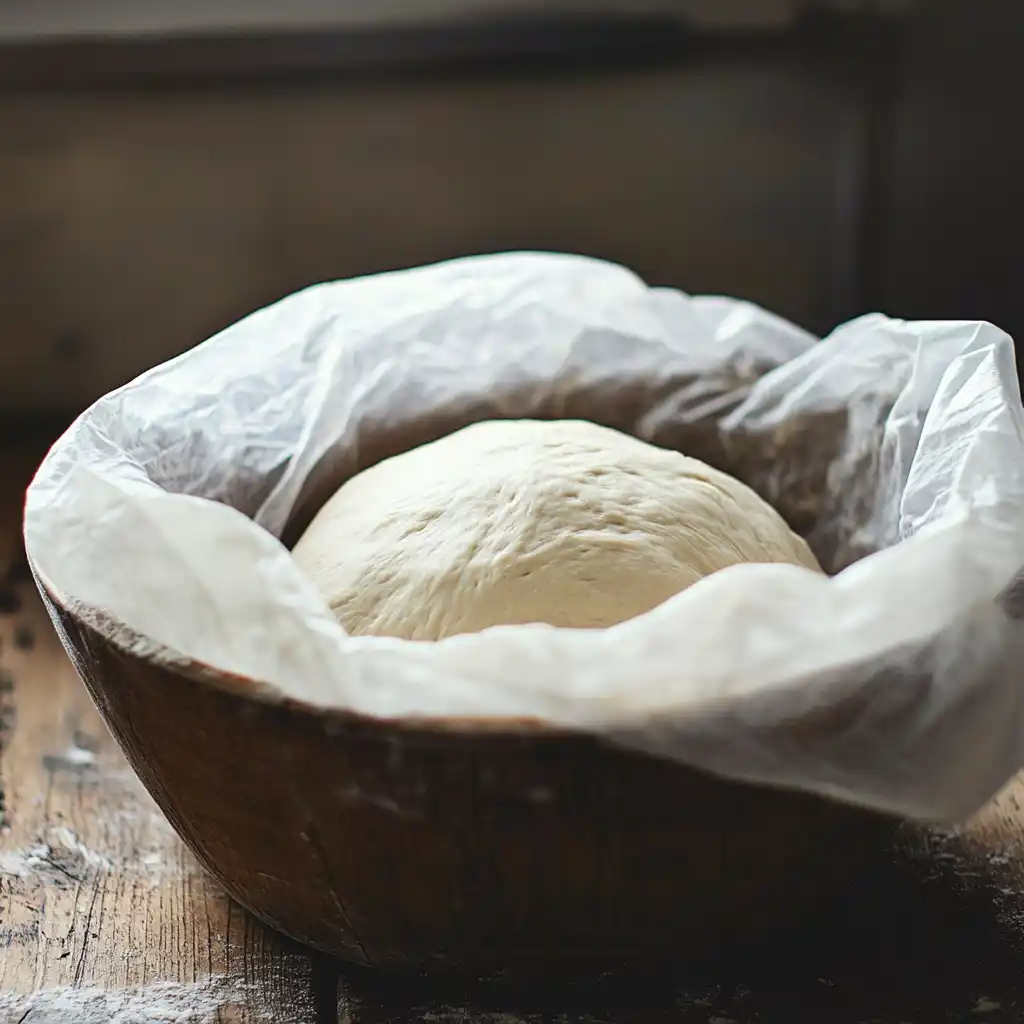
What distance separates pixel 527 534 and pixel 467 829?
0.53 ft

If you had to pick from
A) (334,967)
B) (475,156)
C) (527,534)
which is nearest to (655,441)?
(527,534)

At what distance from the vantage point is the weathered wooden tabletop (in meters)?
0.53

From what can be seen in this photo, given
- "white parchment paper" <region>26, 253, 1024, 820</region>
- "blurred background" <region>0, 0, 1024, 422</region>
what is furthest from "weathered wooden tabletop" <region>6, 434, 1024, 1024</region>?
"blurred background" <region>0, 0, 1024, 422</region>

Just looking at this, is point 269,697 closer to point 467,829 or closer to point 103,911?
point 467,829

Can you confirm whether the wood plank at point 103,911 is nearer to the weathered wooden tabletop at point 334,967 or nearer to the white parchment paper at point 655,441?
the weathered wooden tabletop at point 334,967

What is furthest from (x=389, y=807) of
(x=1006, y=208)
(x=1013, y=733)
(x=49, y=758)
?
(x=1006, y=208)

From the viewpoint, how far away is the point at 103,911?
1.98 feet

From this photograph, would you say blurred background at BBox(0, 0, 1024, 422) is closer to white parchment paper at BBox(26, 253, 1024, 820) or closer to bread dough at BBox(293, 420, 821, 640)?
white parchment paper at BBox(26, 253, 1024, 820)

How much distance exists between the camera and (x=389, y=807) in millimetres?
448

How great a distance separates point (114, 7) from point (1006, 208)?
708 mm

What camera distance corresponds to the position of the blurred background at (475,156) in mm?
1073

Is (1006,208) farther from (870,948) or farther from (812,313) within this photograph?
(870,948)

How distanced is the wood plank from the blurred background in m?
0.50

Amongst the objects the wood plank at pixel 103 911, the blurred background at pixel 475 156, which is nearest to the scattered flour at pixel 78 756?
the wood plank at pixel 103 911
